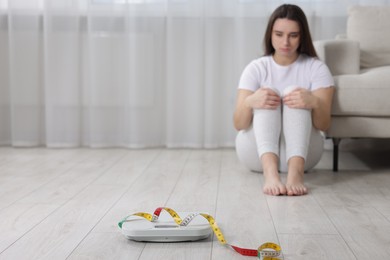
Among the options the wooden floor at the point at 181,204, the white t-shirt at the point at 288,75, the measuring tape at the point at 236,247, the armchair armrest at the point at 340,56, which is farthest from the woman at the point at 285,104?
the measuring tape at the point at 236,247

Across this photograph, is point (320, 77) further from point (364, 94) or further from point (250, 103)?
point (250, 103)

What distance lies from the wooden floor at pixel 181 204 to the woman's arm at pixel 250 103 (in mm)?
243

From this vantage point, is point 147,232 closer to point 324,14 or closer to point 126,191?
point 126,191

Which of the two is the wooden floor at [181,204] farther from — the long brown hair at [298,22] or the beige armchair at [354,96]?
the long brown hair at [298,22]

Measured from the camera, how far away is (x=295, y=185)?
2432mm

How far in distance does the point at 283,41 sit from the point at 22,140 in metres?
1.85

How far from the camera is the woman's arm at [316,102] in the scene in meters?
2.58

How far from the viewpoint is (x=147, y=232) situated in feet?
5.58

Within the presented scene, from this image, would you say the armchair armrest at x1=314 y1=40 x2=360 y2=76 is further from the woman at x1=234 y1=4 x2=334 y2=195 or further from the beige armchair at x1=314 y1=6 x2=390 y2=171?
the woman at x1=234 y1=4 x2=334 y2=195

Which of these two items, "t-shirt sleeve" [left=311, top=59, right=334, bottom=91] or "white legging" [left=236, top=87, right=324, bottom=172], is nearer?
"white legging" [left=236, top=87, right=324, bottom=172]

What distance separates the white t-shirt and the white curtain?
0.99 meters

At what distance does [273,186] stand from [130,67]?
167 cm

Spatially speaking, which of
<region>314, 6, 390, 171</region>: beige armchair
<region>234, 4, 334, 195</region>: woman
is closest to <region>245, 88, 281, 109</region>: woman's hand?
<region>234, 4, 334, 195</region>: woman

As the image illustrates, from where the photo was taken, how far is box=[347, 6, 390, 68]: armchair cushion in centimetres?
337
